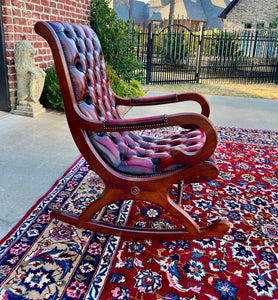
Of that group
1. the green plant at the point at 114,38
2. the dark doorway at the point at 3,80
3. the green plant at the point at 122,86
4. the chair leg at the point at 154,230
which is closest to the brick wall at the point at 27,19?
the dark doorway at the point at 3,80

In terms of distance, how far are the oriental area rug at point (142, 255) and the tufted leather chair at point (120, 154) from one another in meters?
0.09

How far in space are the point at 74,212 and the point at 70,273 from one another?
578 millimetres

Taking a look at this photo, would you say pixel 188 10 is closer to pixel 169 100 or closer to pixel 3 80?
pixel 3 80

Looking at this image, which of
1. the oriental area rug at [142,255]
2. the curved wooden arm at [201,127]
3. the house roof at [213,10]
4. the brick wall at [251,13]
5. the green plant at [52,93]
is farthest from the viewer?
the house roof at [213,10]

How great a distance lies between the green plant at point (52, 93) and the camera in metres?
4.38

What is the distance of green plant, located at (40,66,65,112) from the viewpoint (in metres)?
4.38

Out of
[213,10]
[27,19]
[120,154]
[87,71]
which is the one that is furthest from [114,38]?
[213,10]

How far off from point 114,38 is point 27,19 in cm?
199

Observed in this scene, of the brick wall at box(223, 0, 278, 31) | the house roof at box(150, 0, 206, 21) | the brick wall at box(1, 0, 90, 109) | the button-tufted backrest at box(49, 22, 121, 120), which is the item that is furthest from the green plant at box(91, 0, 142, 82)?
the house roof at box(150, 0, 206, 21)

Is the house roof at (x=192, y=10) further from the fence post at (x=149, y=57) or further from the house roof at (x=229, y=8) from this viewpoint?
the fence post at (x=149, y=57)

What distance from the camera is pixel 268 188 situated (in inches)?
98.0

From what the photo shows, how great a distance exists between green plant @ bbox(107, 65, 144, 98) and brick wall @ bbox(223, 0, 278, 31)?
43.6 ft

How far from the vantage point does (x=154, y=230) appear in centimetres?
176

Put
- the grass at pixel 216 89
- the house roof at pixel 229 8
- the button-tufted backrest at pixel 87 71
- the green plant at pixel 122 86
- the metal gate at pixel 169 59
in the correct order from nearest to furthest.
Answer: the button-tufted backrest at pixel 87 71 → the green plant at pixel 122 86 → the grass at pixel 216 89 → the metal gate at pixel 169 59 → the house roof at pixel 229 8
